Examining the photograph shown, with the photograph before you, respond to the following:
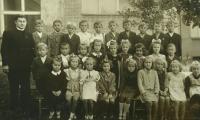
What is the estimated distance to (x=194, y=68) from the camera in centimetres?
888

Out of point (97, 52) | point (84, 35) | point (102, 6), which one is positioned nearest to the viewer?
point (97, 52)

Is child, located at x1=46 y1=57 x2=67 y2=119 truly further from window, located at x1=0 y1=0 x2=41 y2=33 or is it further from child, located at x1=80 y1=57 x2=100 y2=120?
window, located at x1=0 y1=0 x2=41 y2=33

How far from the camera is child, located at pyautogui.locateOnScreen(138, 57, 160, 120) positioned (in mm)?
8656

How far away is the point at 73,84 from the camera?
890 centimetres

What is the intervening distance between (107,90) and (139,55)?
859 mm

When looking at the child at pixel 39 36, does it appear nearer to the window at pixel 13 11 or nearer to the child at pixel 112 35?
the child at pixel 112 35

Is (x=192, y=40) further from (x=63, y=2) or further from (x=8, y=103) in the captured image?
(x=8, y=103)

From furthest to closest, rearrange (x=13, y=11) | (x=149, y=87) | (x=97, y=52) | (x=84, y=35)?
(x=13, y=11)
(x=84, y=35)
(x=97, y=52)
(x=149, y=87)

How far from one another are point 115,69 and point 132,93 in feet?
1.90

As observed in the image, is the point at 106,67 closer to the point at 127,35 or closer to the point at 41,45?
the point at 127,35

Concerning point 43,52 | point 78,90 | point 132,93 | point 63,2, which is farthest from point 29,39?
point 63,2

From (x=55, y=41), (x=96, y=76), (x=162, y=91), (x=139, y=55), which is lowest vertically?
(x=162, y=91)

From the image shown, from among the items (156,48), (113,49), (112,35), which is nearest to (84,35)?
(112,35)

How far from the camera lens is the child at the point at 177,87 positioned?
342 inches
